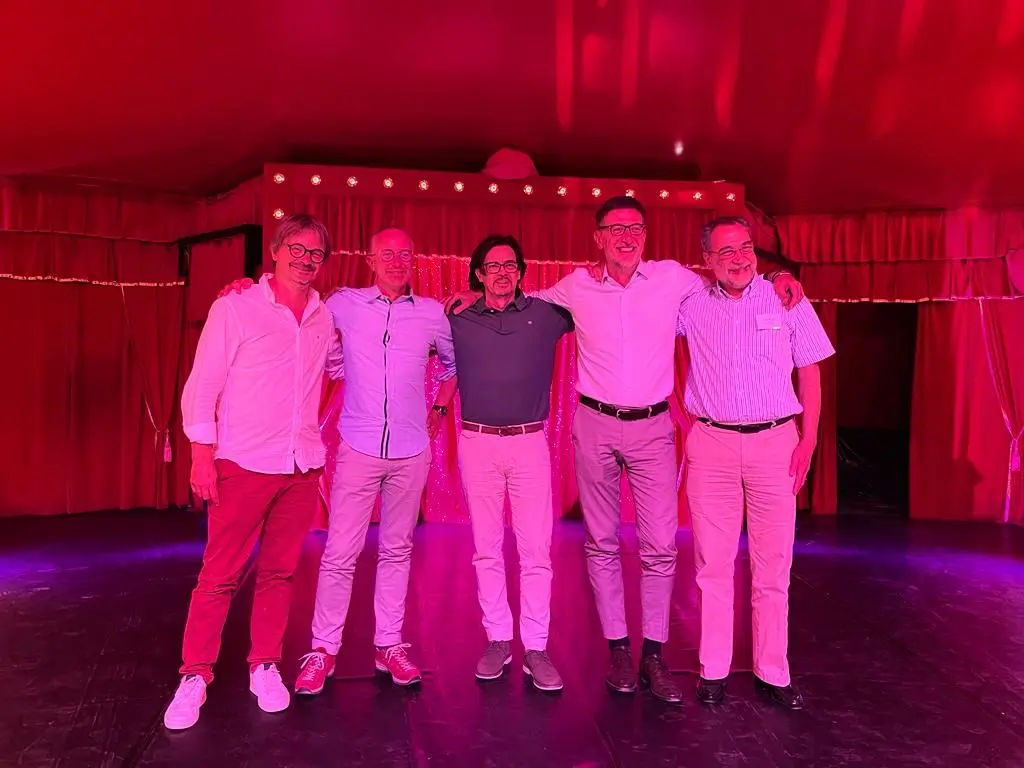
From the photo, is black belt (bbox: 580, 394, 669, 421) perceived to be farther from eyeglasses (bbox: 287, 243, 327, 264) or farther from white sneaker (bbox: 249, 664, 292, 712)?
white sneaker (bbox: 249, 664, 292, 712)

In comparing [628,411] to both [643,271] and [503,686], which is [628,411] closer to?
[643,271]

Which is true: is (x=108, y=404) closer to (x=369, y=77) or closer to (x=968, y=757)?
(x=369, y=77)

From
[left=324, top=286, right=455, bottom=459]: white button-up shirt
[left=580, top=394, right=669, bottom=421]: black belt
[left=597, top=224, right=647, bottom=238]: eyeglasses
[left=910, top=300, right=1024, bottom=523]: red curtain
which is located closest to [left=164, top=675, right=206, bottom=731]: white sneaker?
[left=324, top=286, right=455, bottom=459]: white button-up shirt

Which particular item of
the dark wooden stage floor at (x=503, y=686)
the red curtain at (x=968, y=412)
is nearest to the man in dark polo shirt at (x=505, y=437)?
the dark wooden stage floor at (x=503, y=686)

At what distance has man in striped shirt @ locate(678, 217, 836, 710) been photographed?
233 cm

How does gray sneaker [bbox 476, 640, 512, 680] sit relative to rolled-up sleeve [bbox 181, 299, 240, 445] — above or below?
below

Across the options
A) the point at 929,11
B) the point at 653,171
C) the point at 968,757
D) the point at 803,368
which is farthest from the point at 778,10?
the point at 968,757

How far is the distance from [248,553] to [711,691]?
155 centimetres

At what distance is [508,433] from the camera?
2.50m

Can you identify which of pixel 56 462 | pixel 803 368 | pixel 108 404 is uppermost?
pixel 803 368

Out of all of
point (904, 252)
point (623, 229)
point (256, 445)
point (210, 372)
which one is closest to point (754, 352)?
point (623, 229)

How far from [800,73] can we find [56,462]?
19.1 feet

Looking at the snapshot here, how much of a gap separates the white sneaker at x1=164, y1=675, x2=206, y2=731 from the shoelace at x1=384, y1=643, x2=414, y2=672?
23.4 inches

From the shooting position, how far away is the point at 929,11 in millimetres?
2969
